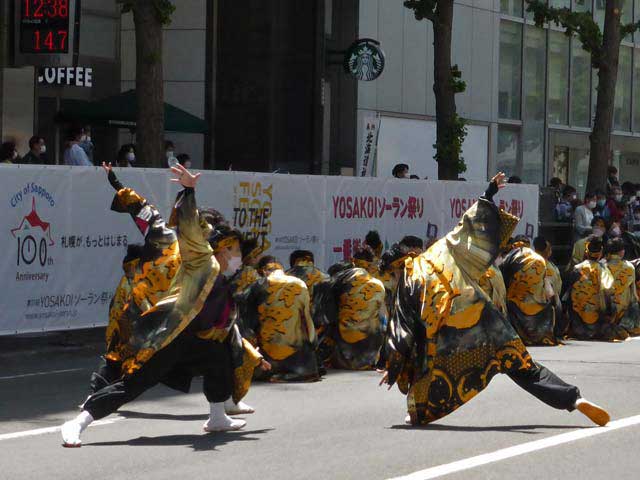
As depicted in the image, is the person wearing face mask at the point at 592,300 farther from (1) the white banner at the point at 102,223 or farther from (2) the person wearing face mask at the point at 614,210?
(2) the person wearing face mask at the point at 614,210

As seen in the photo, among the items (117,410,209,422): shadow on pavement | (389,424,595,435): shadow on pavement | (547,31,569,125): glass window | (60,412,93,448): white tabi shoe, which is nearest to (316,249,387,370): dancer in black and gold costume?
(117,410,209,422): shadow on pavement

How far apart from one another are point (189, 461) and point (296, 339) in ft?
15.5

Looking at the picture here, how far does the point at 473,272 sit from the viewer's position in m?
9.52

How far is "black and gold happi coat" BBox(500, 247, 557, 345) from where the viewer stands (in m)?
17.1

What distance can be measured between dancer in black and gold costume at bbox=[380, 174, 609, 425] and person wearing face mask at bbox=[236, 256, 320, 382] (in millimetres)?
3326

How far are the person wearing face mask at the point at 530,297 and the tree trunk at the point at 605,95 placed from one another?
10010 mm

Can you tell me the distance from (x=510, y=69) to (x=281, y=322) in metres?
22.3

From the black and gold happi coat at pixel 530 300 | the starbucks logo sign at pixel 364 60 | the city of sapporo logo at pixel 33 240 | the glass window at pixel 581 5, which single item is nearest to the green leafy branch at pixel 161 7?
the city of sapporo logo at pixel 33 240

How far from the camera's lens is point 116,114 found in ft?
75.5

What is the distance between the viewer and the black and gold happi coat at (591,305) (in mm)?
18000

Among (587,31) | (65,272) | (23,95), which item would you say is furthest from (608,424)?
(587,31)

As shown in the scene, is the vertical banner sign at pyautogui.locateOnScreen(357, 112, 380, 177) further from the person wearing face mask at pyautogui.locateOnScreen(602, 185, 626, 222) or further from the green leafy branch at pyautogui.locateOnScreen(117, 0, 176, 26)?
the green leafy branch at pyautogui.locateOnScreen(117, 0, 176, 26)

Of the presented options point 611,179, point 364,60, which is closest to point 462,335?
point 364,60

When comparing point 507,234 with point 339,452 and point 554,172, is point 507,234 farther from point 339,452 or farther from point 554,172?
point 554,172
